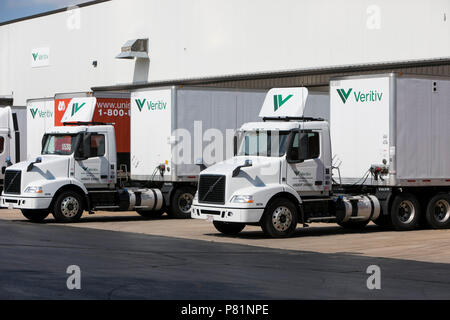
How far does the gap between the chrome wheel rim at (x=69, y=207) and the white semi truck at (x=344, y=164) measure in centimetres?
501

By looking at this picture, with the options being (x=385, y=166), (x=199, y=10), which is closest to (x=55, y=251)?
(x=385, y=166)

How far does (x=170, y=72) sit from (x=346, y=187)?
22417 millimetres

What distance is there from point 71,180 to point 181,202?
381 centimetres

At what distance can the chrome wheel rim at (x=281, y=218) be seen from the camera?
21.0 metres

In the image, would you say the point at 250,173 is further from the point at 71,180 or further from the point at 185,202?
the point at 185,202

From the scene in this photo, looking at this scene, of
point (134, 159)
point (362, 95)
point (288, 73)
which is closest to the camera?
point (362, 95)

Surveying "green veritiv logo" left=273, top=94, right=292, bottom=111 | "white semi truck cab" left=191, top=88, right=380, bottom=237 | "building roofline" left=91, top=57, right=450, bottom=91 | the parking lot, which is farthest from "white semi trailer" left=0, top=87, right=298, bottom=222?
"building roofline" left=91, top=57, right=450, bottom=91

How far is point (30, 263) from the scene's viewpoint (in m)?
14.9

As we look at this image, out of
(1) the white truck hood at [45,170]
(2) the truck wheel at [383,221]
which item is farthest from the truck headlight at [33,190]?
(2) the truck wheel at [383,221]

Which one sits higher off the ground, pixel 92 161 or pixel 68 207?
pixel 92 161

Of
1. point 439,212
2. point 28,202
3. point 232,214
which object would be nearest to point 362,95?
point 439,212

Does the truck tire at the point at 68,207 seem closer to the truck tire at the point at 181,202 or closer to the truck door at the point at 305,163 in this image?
the truck tire at the point at 181,202

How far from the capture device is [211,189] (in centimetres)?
2123
